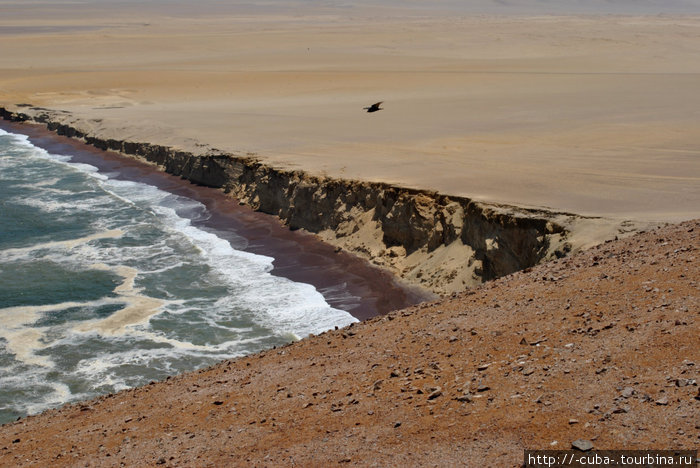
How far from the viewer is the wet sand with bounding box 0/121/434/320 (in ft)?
63.4

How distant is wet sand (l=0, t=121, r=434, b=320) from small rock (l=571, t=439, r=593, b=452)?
34.5ft

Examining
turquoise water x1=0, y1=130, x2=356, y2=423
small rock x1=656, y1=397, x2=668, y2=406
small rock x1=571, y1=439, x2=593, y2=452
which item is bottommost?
turquoise water x1=0, y1=130, x2=356, y2=423

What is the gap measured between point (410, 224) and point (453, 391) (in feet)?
38.8

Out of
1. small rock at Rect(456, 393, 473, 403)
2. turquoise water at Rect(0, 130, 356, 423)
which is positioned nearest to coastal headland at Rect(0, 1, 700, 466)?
small rock at Rect(456, 393, 473, 403)

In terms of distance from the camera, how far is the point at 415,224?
21.1m

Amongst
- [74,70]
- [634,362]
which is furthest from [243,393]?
[74,70]

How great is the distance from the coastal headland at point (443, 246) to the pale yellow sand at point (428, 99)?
18 centimetres

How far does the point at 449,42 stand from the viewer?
76.9m

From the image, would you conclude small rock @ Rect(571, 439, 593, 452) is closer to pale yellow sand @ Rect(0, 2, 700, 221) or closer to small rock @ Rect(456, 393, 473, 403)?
small rock @ Rect(456, 393, 473, 403)

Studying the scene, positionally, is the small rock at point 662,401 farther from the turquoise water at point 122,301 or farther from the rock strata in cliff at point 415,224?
the turquoise water at point 122,301

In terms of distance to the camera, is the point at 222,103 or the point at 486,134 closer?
the point at 486,134

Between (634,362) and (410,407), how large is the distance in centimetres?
249

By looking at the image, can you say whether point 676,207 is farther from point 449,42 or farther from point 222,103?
point 449,42

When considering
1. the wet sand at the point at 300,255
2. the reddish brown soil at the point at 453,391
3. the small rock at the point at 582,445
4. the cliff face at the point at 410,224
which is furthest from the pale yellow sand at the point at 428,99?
the small rock at the point at 582,445
